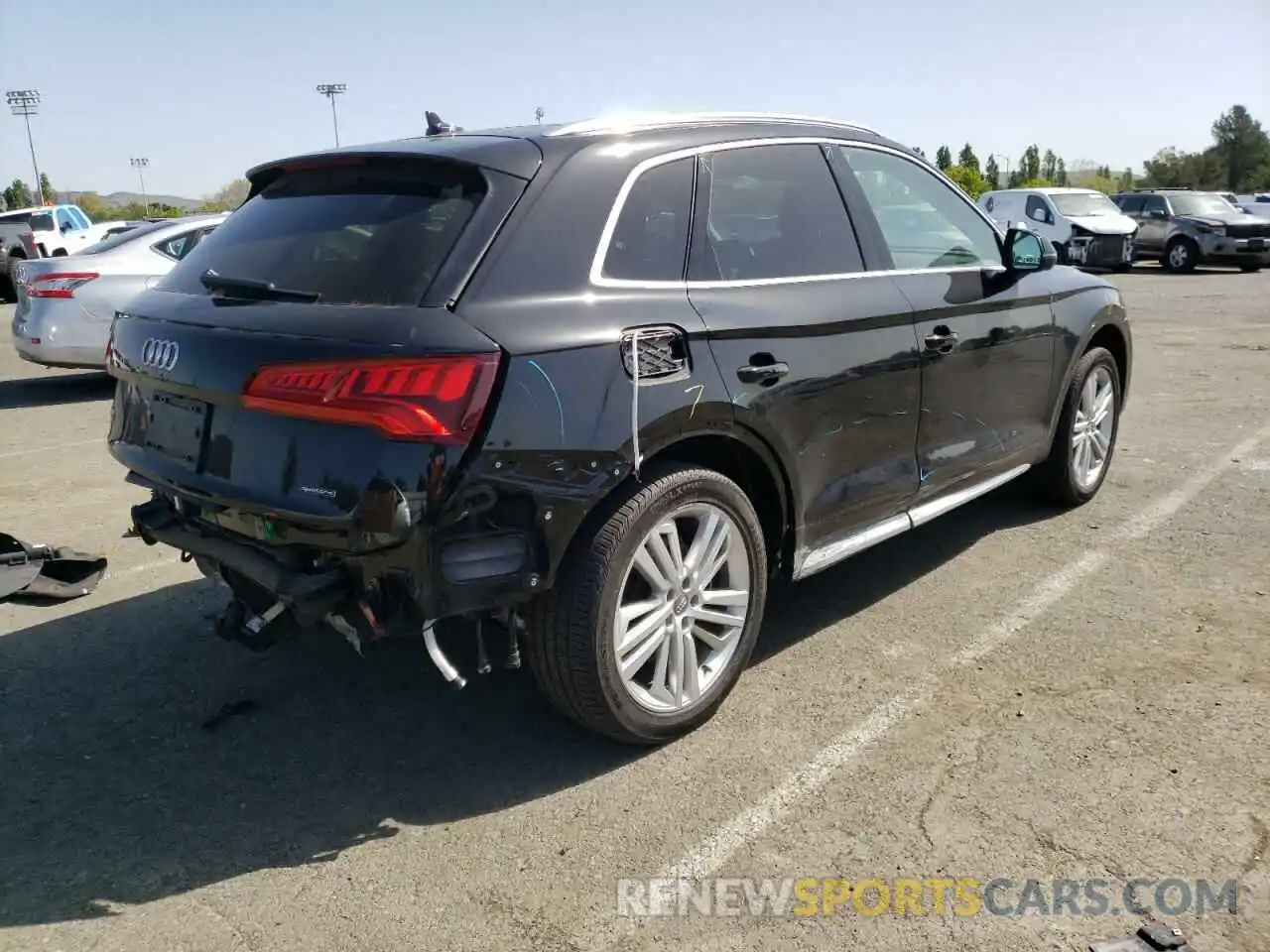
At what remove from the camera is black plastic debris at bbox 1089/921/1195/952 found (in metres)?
2.34

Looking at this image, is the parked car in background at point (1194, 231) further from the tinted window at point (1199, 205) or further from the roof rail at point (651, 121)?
the roof rail at point (651, 121)

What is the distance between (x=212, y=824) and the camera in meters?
2.91

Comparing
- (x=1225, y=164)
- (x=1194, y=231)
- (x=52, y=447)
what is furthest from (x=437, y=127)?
(x=1225, y=164)

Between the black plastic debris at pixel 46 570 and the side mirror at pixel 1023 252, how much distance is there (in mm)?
4185

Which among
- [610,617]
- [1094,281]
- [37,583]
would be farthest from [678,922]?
[1094,281]

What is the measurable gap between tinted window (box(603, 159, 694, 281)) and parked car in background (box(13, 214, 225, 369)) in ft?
23.2

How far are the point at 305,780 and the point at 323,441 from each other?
1067 millimetres

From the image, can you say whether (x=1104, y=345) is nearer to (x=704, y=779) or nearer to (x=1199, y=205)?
(x=704, y=779)

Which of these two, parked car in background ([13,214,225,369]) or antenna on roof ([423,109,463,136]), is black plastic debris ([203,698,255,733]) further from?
parked car in background ([13,214,225,369])

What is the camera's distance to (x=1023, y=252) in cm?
468

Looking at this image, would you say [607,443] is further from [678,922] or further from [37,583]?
[37,583]

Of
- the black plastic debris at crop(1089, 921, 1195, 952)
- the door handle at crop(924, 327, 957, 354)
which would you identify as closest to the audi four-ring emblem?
the door handle at crop(924, 327, 957, 354)

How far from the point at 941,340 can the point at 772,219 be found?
36.6 inches

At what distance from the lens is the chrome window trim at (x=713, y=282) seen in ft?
10.1
